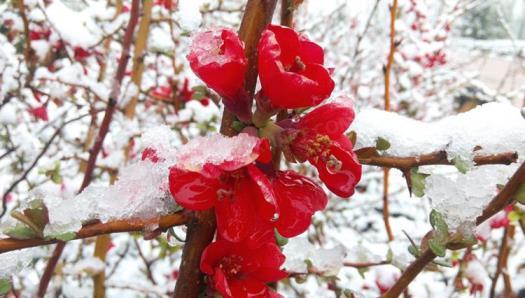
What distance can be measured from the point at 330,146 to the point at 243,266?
7.0 inches

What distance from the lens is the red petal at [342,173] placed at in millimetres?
604

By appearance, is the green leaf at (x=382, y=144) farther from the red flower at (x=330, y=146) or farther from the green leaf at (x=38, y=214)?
the green leaf at (x=38, y=214)

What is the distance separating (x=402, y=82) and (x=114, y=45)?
230cm

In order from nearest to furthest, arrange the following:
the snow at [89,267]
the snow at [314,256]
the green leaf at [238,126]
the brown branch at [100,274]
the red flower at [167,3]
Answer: the green leaf at [238,126] < the snow at [314,256] < the snow at [89,267] < the brown branch at [100,274] < the red flower at [167,3]

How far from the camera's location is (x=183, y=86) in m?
2.36

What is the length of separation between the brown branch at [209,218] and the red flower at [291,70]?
0.04 metres

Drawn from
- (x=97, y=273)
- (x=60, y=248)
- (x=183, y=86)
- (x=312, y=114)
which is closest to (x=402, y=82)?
(x=183, y=86)

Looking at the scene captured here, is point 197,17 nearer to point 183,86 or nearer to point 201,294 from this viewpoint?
point 201,294

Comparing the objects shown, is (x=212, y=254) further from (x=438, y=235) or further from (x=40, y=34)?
(x=40, y=34)

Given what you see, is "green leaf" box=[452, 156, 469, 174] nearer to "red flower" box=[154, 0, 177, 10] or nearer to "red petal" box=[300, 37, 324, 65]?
"red petal" box=[300, 37, 324, 65]

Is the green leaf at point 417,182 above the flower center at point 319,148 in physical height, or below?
below

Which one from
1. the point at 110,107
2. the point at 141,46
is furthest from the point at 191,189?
the point at 141,46

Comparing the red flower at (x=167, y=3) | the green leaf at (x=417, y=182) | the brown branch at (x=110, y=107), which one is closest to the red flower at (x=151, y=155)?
the green leaf at (x=417, y=182)

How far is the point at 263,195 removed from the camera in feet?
1.77
